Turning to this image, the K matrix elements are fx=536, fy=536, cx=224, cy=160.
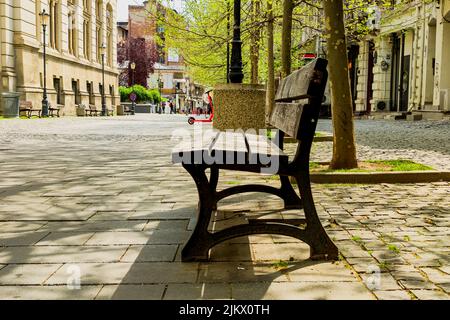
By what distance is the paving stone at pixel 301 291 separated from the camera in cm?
266

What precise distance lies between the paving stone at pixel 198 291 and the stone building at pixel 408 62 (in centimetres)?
2149

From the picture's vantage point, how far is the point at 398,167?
7.20 metres

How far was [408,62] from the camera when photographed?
3009cm

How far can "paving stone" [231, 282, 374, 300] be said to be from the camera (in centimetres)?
266

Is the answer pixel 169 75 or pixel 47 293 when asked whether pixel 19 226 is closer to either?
pixel 47 293

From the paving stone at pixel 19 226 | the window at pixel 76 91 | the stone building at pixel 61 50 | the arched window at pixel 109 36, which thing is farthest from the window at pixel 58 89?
the paving stone at pixel 19 226

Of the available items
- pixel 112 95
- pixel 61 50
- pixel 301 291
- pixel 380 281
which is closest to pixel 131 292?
pixel 301 291

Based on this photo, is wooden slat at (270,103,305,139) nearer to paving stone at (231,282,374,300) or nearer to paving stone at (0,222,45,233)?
paving stone at (231,282,374,300)

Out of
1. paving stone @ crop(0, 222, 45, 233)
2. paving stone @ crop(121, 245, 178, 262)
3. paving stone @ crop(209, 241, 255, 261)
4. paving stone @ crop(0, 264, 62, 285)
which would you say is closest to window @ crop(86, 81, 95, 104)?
paving stone @ crop(0, 222, 45, 233)

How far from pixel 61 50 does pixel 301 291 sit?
3705cm

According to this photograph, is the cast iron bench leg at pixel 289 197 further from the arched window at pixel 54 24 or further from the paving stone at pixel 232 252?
the arched window at pixel 54 24
